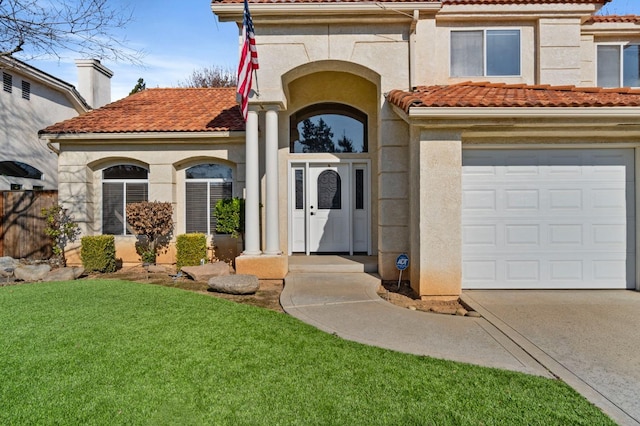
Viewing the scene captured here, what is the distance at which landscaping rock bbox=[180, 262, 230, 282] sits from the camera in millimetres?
8703

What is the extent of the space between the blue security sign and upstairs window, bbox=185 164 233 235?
17.6ft

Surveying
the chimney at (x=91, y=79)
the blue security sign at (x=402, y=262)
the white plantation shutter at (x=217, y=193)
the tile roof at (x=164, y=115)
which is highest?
the chimney at (x=91, y=79)

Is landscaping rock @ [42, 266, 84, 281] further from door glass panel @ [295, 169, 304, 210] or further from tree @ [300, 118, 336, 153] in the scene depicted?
tree @ [300, 118, 336, 153]

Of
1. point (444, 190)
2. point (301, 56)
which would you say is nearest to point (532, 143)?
point (444, 190)

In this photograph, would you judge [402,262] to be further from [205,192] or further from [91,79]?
[91,79]

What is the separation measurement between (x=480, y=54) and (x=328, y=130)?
433cm

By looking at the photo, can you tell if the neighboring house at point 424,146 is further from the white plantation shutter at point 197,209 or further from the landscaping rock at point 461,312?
the landscaping rock at point 461,312

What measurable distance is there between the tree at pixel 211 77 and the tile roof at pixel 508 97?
27.0m

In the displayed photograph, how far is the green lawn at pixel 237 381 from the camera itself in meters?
3.11

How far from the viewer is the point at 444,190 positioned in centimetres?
695

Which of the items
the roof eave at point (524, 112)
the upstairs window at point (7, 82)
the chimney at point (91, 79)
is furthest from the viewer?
the chimney at point (91, 79)

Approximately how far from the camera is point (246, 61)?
7719 millimetres

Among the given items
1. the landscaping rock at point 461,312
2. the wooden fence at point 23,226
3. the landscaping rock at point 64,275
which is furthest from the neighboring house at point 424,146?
the wooden fence at point 23,226

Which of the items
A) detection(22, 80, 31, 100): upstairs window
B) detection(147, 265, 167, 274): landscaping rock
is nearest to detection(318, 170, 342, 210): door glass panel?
detection(147, 265, 167, 274): landscaping rock
